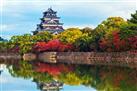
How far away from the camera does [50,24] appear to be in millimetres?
123812

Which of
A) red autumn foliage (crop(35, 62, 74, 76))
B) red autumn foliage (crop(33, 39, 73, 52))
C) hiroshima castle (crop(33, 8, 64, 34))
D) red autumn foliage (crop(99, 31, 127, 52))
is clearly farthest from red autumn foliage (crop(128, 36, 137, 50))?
hiroshima castle (crop(33, 8, 64, 34))

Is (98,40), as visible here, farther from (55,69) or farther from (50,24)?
(50,24)

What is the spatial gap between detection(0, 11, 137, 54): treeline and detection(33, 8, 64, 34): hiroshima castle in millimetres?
13434

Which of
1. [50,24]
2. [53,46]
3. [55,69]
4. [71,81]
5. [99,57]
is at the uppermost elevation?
[50,24]

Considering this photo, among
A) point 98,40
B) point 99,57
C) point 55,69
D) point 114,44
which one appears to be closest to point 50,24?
point 98,40

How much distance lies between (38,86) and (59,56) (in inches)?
2439

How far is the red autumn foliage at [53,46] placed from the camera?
8506 centimetres

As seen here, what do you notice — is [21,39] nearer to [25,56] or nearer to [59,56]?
[25,56]

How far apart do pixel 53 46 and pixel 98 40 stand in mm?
25118

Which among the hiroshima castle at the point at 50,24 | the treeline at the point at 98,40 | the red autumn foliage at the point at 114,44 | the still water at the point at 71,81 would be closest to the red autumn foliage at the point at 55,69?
the still water at the point at 71,81

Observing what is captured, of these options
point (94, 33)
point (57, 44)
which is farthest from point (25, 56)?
point (94, 33)

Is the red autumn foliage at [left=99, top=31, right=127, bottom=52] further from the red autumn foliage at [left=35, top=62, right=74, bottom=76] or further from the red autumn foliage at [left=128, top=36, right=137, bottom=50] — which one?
the red autumn foliage at [left=35, top=62, right=74, bottom=76]

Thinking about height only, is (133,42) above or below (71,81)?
above

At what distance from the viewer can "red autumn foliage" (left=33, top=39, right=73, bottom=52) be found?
3349 inches
